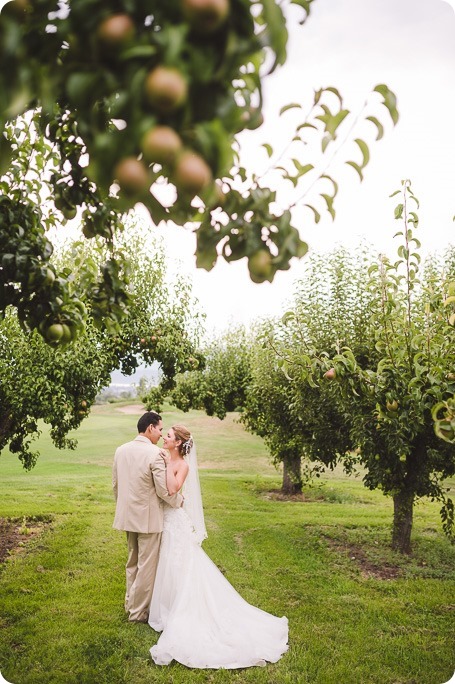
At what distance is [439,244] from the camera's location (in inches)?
275

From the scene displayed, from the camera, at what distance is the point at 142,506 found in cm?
438

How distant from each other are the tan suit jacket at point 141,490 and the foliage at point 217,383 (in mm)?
8225

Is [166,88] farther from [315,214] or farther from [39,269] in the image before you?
[39,269]

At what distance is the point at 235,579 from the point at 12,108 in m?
5.61

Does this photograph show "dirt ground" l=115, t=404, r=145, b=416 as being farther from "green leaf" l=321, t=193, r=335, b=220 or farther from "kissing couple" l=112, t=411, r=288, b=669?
"green leaf" l=321, t=193, r=335, b=220

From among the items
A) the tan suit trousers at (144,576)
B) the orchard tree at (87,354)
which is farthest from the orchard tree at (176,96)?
the tan suit trousers at (144,576)

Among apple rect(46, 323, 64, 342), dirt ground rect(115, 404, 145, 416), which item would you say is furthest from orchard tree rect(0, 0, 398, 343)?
dirt ground rect(115, 404, 145, 416)

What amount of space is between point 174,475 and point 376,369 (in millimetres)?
3008

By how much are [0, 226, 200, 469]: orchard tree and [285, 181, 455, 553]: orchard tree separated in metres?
2.08

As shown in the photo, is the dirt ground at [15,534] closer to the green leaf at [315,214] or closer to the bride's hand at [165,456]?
the bride's hand at [165,456]

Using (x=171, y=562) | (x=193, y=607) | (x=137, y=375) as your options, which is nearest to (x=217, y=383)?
(x=137, y=375)

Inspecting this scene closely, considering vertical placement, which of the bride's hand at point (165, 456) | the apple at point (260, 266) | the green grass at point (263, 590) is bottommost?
the green grass at point (263, 590)

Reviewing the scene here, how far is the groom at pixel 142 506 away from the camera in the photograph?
438 centimetres

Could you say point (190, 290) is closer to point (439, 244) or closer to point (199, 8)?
point (439, 244)
